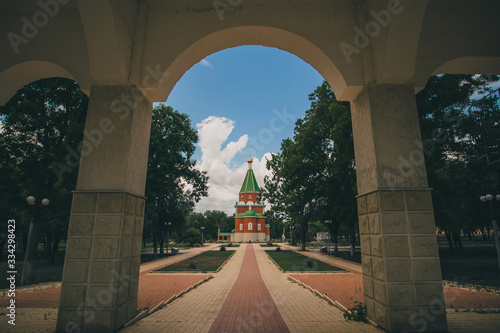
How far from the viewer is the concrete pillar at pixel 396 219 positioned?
3.64 metres

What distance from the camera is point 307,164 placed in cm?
1808

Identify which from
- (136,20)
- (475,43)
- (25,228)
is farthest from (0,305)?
(25,228)

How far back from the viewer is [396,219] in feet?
12.6

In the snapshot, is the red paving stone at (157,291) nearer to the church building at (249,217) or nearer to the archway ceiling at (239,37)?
the archway ceiling at (239,37)

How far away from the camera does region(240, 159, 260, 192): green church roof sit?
5383cm

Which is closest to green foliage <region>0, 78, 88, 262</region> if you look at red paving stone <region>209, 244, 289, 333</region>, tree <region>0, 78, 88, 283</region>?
tree <region>0, 78, 88, 283</region>

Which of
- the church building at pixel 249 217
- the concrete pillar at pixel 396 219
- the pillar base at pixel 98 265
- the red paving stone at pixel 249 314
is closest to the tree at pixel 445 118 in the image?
the concrete pillar at pixel 396 219

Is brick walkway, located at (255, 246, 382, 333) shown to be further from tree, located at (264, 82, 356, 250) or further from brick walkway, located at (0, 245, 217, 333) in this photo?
tree, located at (264, 82, 356, 250)

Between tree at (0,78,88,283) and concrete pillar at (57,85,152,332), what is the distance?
24.2 feet

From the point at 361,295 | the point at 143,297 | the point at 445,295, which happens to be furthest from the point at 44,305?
the point at 445,295

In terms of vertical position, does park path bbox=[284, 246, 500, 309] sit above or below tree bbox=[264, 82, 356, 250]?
below

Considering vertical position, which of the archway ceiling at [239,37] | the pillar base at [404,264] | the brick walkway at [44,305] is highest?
the archway ceiling at [239,37]

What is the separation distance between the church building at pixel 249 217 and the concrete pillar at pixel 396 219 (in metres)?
43.2

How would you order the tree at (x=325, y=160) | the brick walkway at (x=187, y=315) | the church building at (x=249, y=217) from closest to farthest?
the brick walkway at (x=187, y=315), the tree at (x=325, y=160), the church building at (x=249, y=217)
